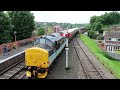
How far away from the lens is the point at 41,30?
46.8 meters

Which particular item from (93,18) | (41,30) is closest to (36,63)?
(41,30)

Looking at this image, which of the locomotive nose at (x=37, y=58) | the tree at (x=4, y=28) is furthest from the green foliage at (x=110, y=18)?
the locomotive nose at (x=37, y=58)

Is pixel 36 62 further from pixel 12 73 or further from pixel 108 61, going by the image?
pixel 108 61

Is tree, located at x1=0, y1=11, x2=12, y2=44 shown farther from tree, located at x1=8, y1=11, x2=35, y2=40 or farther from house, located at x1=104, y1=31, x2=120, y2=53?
house, located at x1=104, y1=31, x2=120, y2=53

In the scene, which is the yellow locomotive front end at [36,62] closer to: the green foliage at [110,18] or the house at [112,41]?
the house at [112,41]

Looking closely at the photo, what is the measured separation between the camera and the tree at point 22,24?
115 feet

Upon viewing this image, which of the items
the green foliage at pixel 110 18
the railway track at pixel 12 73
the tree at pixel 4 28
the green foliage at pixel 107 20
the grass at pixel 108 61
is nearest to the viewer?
the railway track at pixel 12 73

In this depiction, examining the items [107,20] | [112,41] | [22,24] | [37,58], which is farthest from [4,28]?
[107,20]

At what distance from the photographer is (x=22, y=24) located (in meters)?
35.1

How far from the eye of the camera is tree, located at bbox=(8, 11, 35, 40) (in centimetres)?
3503

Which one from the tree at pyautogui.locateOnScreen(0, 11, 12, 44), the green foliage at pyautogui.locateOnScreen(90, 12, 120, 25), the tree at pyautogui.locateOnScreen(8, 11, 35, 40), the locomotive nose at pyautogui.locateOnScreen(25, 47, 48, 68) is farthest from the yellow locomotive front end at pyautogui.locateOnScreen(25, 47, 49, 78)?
the green foliage at pyautogui.locateOnScreen(90, 12, 120, 25)
